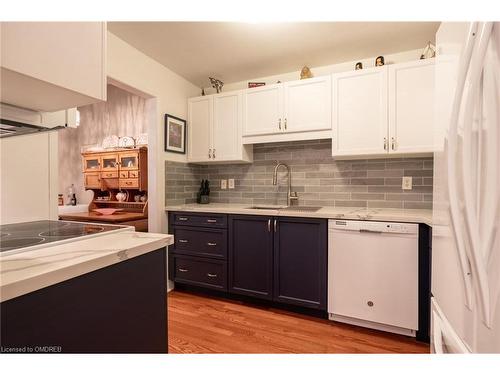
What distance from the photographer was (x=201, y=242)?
2.62 m

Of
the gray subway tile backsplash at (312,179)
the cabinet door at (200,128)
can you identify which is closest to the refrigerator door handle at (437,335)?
the gray subway tile backsplash at (312,179)

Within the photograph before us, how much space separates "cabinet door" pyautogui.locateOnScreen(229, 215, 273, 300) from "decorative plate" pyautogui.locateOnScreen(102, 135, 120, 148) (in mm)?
2969

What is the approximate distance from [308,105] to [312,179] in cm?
77

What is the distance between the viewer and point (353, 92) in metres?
2.27

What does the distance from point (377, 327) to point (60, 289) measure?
2123 millimetres

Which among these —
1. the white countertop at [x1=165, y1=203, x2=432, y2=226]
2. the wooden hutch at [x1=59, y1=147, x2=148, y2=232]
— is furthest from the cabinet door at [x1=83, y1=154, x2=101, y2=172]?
the white countertop at [x1=165, y1=203, x2=432, y2=226]

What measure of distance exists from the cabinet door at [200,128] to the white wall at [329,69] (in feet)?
1.25

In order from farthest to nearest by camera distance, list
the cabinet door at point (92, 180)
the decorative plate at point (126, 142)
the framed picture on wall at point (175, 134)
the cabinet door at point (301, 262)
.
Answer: the cabinet door at point (92, 180)
the decorative plate at point (126, 142)
the framed picture on wall at point (175, 134)
the cabinet door at point (301, 262)

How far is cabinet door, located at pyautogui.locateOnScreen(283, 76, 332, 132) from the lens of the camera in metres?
2.38

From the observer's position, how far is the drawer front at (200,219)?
8.27 feet

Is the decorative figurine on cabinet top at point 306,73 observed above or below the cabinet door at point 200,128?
above

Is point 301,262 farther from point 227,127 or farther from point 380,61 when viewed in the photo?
point 380,61

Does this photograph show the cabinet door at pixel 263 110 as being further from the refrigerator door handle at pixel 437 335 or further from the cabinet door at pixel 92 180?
the cabinet door at pixel 92 180

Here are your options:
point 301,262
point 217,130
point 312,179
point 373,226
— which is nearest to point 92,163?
point 217,130
